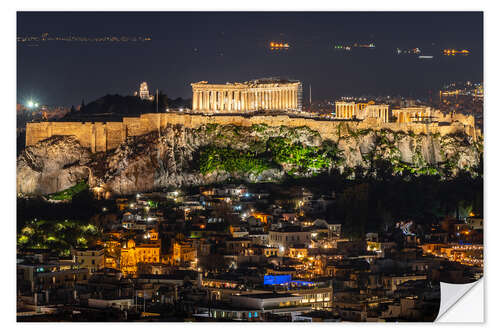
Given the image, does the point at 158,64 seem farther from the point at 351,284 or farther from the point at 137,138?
the point at 351,284

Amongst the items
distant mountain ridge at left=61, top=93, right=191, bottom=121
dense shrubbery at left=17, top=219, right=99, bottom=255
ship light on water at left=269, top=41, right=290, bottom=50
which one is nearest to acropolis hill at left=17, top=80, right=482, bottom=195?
distant mountain ridge at left=61, top=93, right=191, bottom=121

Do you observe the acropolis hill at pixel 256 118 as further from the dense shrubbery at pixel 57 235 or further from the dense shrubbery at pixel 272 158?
the dense shrubbery at pixel 57 235

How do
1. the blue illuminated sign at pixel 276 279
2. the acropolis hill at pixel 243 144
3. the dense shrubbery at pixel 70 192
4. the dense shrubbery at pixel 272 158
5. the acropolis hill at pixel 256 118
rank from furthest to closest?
the acropolis hill at pixel 256 118, the dense shrubbery at pixel 272 158, the acropolis hill at pixel 243 144, the dense shrubbery at pixel 70 192, the blue illuminated sign at pixel 276 279

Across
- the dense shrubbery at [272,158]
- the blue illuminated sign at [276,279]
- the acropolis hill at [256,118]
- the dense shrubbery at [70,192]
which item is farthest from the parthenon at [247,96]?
the blue illuminated sign at [276,279]

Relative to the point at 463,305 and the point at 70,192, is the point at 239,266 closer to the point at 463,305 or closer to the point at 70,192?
the point at 463,305

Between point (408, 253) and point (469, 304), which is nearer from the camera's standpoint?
point (469, 304)

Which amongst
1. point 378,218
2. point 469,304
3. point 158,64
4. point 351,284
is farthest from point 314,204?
point 469,304
